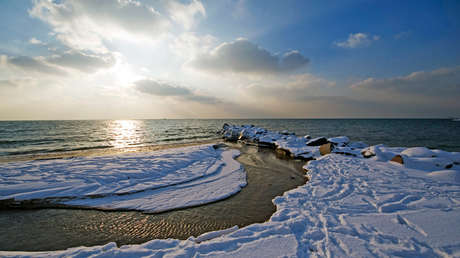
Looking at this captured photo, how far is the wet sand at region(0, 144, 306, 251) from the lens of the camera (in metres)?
3.79

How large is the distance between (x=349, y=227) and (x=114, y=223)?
579 cm

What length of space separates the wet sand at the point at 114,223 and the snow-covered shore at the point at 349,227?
1.51ft

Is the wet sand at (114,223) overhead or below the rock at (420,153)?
below

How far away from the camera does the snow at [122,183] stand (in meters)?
5.56

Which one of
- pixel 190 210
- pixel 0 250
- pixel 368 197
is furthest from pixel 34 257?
pixel 368 197

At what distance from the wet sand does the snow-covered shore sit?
46cm

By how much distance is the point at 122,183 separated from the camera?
22.4ft

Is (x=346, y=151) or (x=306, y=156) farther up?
(x=346, y=151)

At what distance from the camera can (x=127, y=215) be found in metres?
4.84

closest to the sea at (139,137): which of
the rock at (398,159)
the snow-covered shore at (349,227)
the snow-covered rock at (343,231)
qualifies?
the rock at (398,159)

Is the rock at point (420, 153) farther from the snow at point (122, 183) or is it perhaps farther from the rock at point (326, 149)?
the snow at point (122, 183)

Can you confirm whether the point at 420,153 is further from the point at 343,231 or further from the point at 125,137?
the point at 125,137

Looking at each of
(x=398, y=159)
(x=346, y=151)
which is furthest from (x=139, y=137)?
(x=398, y=159)

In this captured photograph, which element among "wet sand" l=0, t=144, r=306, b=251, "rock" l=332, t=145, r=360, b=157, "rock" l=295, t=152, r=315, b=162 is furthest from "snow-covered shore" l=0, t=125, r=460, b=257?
"rock" l=295, t=152, r=315, b=162
